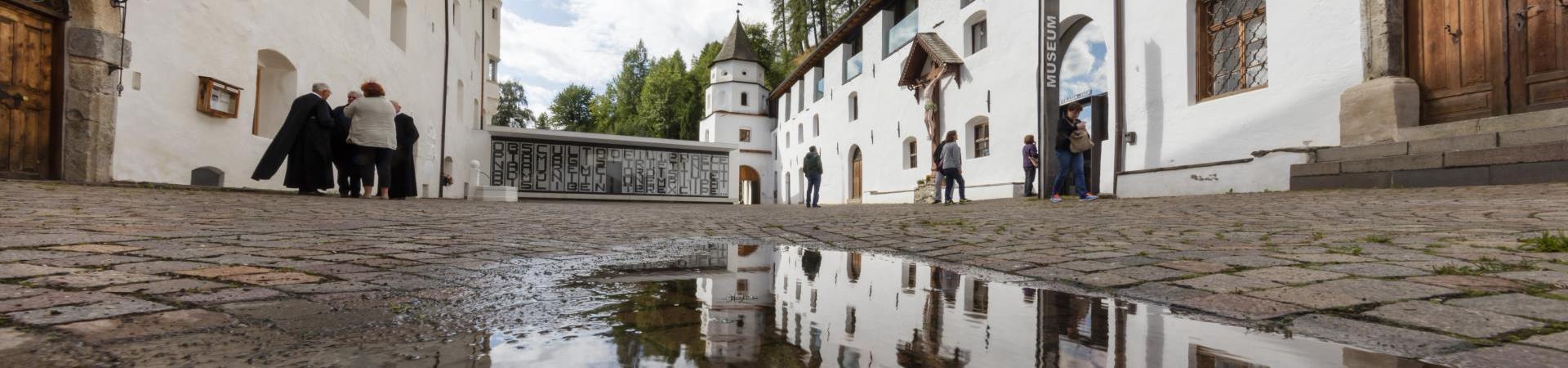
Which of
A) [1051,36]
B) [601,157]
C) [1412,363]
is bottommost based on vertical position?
[1412,363]

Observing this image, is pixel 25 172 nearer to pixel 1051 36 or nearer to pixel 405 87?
pixel 405 87

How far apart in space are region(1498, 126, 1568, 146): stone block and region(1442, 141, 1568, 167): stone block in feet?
0.22

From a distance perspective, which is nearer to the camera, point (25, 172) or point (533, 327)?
point (533, 327)

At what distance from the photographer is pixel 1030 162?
12781 millimetres

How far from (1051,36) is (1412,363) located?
12559 millimetres

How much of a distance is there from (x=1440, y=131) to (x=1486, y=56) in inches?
39.6

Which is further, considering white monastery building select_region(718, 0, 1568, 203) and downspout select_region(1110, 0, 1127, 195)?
downspout select_region(1110, 0, 1127, 195)

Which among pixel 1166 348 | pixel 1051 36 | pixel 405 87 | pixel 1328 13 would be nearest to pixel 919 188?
pixel 1051 36

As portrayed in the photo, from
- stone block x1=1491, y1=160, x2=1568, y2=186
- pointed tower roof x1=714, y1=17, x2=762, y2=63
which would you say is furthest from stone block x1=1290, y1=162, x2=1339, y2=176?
pointed tower roof x1=714, y1=17, x2=762, y2=63

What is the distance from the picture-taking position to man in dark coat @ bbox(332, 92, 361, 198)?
9.38m

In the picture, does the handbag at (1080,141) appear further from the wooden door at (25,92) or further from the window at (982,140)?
the wooden door at (25,92)

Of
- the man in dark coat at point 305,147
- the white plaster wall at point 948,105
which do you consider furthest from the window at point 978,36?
the man in dark coat at point 305,147

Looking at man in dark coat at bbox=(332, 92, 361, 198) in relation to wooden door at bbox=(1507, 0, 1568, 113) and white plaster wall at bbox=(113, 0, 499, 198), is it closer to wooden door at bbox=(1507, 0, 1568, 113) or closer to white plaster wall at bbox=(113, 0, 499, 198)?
white plaster wall at bbox=(113, 0, 499, 198)

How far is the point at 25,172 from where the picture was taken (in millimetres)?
7566
